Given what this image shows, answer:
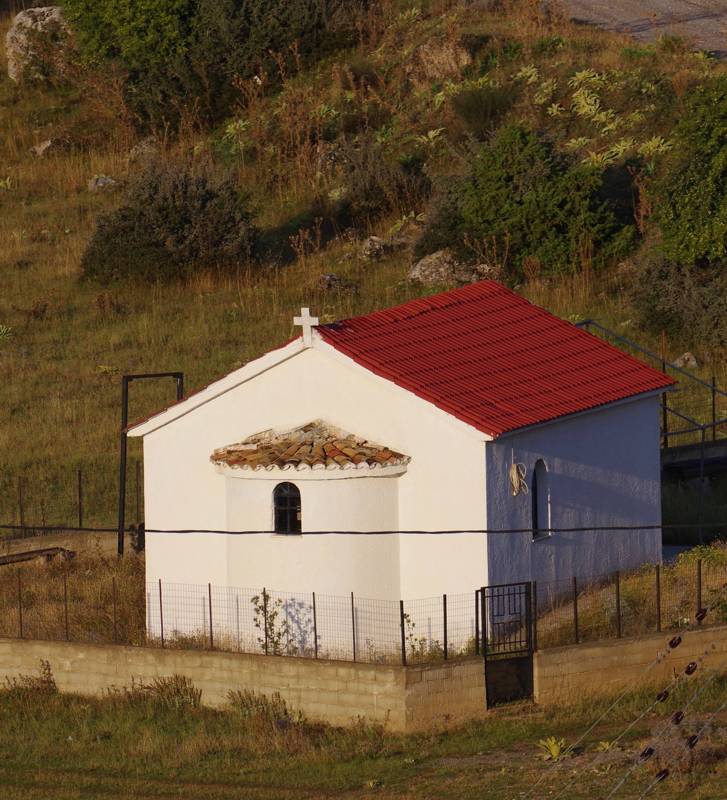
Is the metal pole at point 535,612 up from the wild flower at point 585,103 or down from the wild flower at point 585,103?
down

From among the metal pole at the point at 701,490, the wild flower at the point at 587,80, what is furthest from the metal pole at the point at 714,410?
the wild flower at the point at 587,80

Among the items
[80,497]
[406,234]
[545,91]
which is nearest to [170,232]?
[406,234]

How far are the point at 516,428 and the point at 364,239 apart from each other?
2400 centimetres

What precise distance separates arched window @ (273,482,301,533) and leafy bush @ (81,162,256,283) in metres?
21.9

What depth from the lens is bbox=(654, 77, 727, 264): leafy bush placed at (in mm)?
41312

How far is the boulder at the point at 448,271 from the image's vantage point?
4406 centimetres

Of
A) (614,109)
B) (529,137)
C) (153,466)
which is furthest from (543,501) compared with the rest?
(614,109)

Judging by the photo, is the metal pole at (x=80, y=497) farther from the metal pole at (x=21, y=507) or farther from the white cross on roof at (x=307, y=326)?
the white cross on roof at (x=307, y=326)

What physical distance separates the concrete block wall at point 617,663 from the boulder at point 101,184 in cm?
3130

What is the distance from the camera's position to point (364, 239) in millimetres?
48031

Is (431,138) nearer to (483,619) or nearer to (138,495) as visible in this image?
(138,495)

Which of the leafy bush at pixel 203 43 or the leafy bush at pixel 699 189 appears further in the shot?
the leafy bush at pixel 203 43

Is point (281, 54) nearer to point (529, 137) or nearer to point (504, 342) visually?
point (529, 137)

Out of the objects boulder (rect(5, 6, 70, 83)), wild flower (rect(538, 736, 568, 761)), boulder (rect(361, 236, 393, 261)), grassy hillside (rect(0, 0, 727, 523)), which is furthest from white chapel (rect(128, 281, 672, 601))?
boulder (rect(5, 6, 70, 83))
